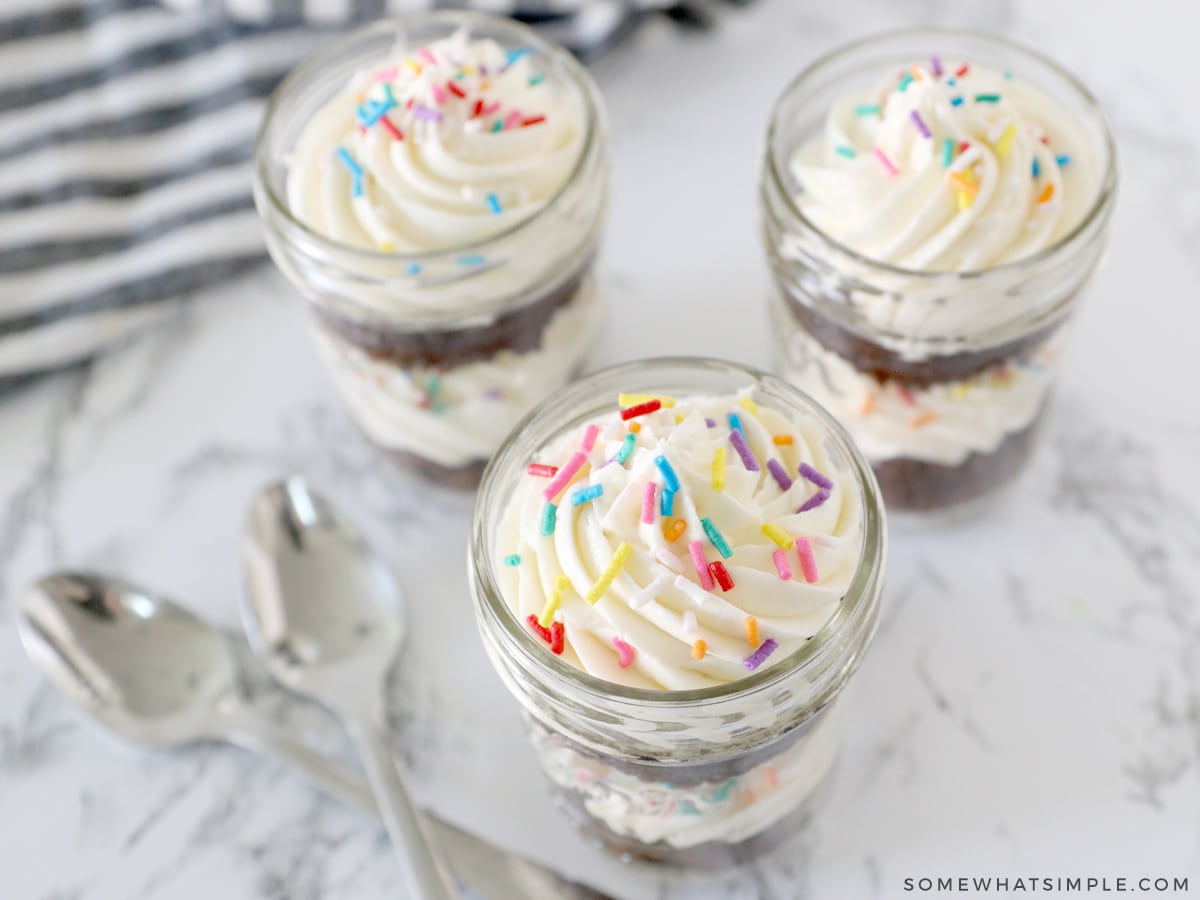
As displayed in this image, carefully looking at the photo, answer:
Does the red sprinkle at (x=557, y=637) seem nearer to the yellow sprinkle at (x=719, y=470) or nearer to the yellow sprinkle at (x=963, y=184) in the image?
the yellow sprinkle at (x=719, y=470)

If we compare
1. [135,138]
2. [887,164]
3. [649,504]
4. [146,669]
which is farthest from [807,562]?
[135,138]

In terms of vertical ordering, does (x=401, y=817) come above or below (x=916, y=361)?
below

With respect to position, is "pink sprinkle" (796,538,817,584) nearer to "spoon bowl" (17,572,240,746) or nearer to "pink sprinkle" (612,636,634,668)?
"pink sprinkle" (612,636,634,668)

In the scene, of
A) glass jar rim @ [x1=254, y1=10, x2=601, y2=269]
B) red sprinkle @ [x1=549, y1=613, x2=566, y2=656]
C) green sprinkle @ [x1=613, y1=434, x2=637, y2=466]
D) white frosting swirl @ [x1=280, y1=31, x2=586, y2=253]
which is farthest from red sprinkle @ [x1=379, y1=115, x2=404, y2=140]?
red sprinkle @ [x1=549, y1=613, x2=566, y2=656]

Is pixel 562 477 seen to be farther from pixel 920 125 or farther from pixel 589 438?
pixel 920 125

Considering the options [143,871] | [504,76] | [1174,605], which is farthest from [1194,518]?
[143,871]

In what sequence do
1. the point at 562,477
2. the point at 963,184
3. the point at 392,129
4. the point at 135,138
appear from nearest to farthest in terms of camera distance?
the point at 562,477 < the point at 963,184 < the point at 392,129 < the point at 135,138

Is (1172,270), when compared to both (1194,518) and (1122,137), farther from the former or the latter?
(1194,518)
